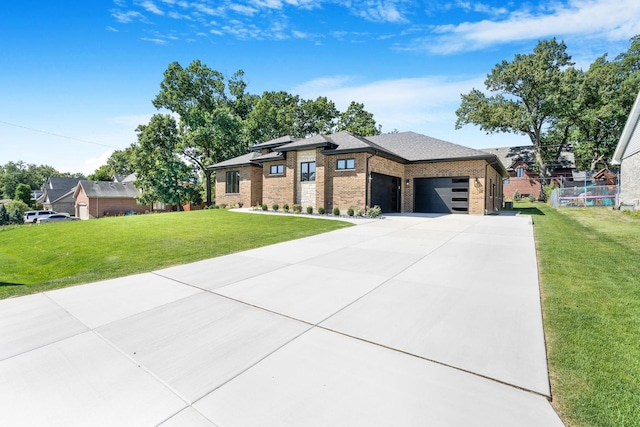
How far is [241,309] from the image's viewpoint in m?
3.79

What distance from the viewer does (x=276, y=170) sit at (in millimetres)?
20562

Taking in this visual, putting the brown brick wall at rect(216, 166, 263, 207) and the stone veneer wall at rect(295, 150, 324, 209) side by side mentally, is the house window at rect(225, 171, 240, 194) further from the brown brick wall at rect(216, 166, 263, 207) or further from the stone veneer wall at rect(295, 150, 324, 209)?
the stone veneer wall at rect(295, 150, 324, 209)

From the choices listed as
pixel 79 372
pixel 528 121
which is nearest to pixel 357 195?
pixel 79 372

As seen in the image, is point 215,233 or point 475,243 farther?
point 215,233

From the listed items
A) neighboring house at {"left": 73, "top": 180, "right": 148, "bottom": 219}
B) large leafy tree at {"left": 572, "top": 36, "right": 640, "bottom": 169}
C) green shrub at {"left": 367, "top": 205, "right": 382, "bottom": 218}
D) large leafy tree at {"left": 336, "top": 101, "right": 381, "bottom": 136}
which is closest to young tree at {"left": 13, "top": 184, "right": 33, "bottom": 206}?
neighboring house at {"left": 73, "top": 180, "right": 148, "bottom": 219}

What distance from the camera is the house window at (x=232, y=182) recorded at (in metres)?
24.3

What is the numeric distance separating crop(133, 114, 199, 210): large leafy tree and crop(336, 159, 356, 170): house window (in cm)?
1976

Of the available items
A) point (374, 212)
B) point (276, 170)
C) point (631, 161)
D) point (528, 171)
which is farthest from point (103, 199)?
point (528, 171)

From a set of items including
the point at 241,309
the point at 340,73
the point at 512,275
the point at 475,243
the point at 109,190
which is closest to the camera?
the point at 241,309

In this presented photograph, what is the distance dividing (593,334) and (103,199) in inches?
1840

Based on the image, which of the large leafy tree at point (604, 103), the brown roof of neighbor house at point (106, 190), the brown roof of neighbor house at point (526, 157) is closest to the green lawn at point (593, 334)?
the large leafy tree at point (604, 103)

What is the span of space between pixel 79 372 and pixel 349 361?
2418 millimetres

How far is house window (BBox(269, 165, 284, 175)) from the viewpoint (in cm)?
2023

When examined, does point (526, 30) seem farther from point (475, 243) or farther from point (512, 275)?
point (512, 275)
